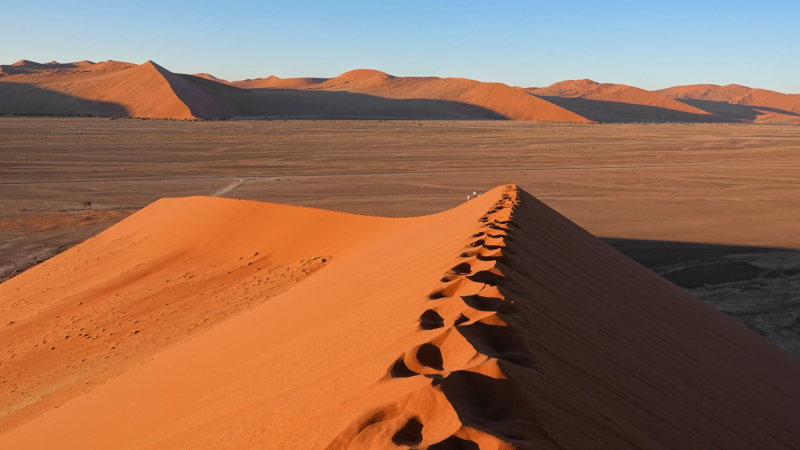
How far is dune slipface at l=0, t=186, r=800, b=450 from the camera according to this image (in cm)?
183

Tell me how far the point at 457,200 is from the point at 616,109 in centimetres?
11338

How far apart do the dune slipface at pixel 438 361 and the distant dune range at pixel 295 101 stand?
7636cm

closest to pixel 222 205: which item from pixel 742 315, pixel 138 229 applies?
pixel 138 229

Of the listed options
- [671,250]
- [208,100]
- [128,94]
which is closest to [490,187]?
[671,250]

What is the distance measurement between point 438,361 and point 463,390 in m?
0.34

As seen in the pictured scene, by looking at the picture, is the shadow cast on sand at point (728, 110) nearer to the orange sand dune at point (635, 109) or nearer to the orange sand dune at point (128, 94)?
the orange sand dune at point (635, 109)

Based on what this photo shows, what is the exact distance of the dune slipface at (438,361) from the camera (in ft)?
5.99

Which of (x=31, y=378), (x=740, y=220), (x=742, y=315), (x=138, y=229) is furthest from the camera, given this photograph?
(x=740, y=220)

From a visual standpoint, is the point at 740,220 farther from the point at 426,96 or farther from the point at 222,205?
the point at 426,96

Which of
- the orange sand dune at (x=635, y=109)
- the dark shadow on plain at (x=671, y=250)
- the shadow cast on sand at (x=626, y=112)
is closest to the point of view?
the dark shadow on plain at (x=671, y=250)

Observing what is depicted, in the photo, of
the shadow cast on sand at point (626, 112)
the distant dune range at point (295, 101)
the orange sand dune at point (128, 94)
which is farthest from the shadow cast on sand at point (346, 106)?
the shadow cast on sand at point (626, 112)

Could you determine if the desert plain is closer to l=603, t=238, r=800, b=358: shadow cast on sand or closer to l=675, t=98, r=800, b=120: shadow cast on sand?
l=603, t=238, r=800, b=358: shadow cast on sand

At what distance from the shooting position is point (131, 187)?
→ 66.8 feet

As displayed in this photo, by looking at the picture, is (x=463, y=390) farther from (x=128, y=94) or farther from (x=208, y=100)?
(x=128, y=94)
